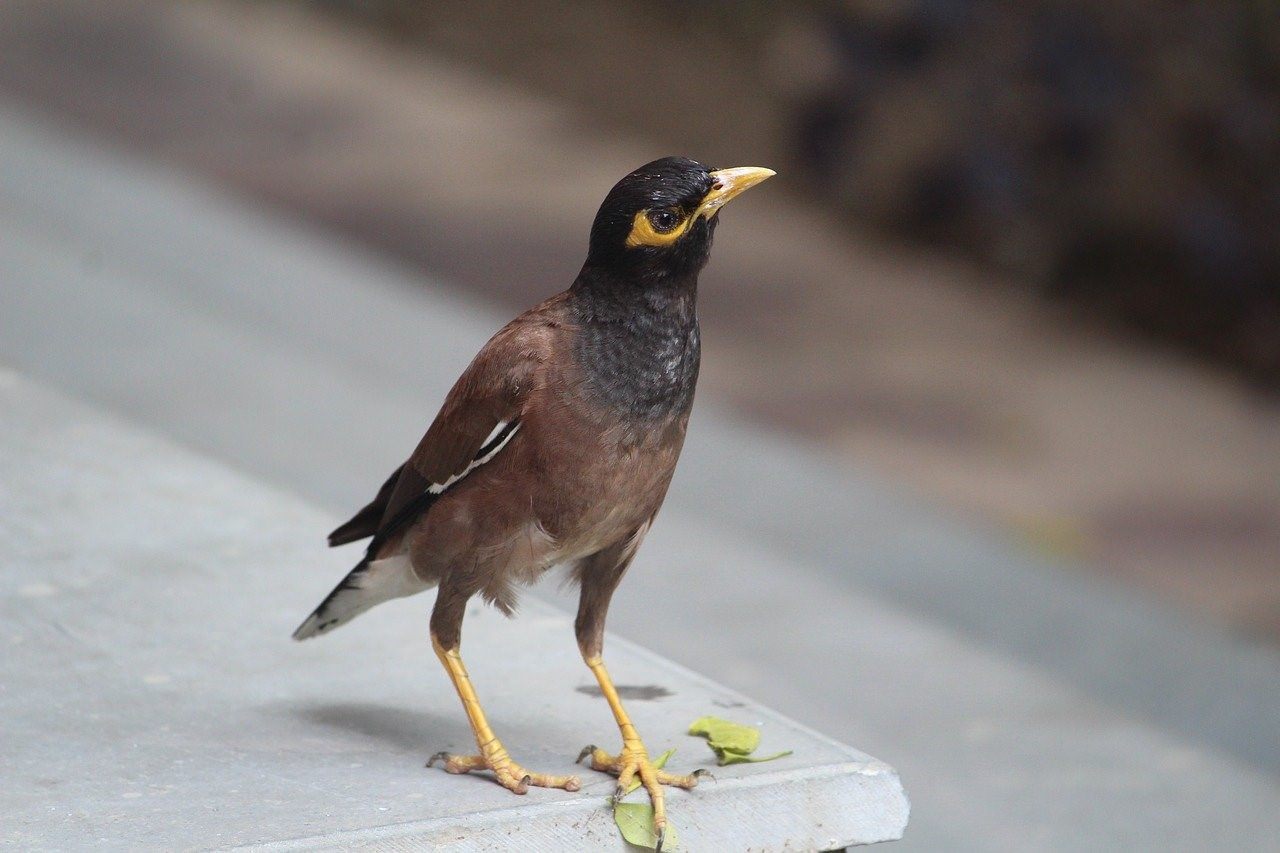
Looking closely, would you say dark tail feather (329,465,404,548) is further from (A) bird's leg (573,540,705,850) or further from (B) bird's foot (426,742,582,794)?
(B) bird's foot (426,742,582,794)

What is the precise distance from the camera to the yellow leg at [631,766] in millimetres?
2672

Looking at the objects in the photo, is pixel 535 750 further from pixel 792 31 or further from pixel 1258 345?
pixel 792 31

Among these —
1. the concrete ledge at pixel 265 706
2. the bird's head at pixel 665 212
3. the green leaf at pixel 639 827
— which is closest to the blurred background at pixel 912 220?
the concrete ledge at pixel 265 706

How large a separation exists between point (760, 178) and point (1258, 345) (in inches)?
267

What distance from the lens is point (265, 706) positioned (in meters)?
3.09

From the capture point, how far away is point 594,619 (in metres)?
2.83

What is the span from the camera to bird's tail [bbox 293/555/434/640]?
2914 mm

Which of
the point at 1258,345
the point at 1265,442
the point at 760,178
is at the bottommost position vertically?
the point at 760,178

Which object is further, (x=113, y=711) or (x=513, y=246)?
(x=513, y=246)

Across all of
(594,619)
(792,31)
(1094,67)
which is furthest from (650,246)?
(792,31)

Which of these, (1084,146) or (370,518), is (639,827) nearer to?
(370,518)

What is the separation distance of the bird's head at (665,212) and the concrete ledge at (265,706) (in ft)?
3.00

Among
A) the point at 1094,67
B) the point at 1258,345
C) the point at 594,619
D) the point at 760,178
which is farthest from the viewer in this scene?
the point at 1094,67

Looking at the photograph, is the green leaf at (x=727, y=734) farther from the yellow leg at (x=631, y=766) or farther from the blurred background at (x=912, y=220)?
the blurred background at (x=912, y=220)
